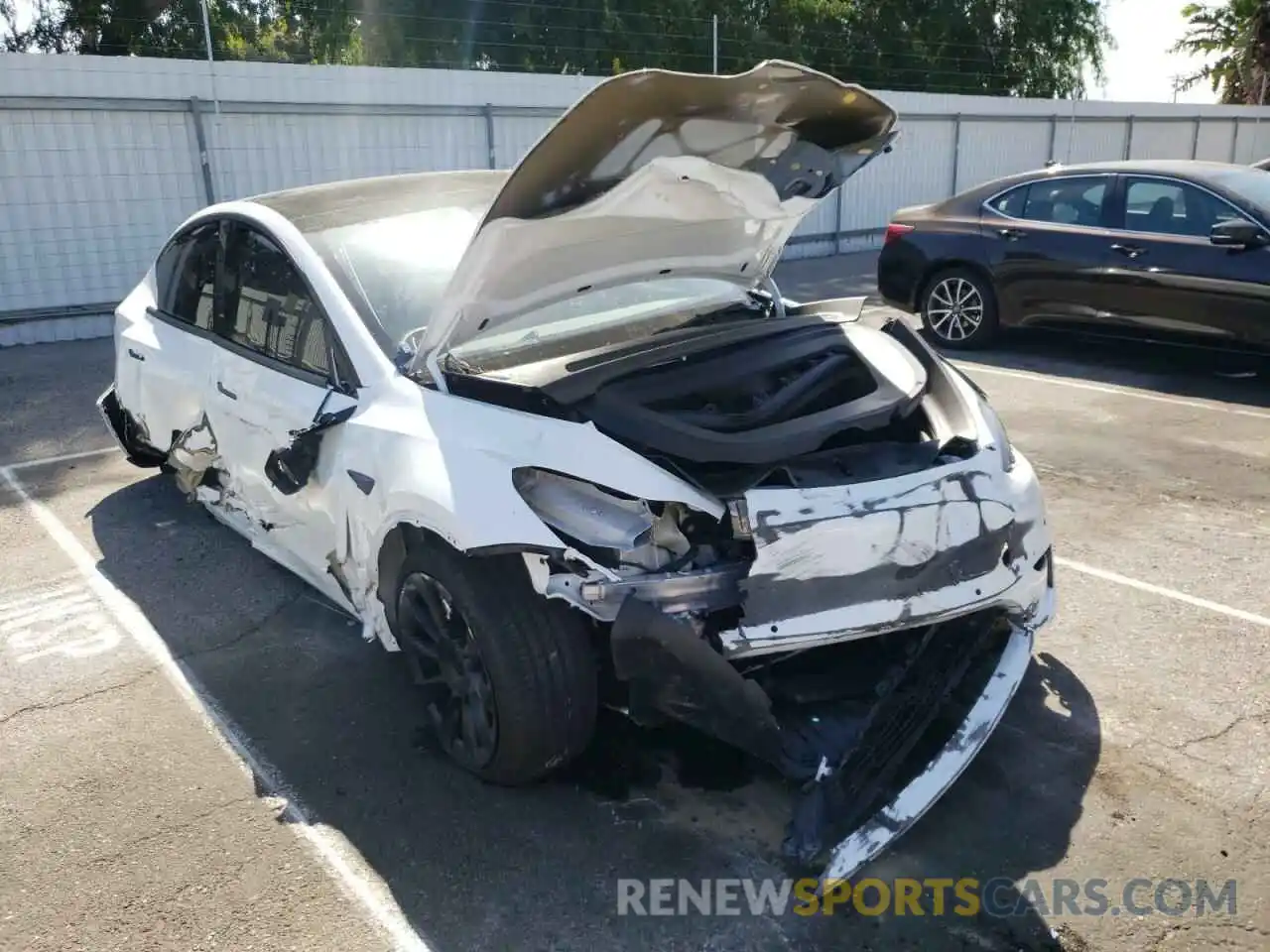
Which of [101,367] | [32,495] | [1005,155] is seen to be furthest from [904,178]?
[32,495]

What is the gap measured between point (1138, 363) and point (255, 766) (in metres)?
7.19

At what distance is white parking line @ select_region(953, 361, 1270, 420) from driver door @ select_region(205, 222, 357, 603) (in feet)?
18.5

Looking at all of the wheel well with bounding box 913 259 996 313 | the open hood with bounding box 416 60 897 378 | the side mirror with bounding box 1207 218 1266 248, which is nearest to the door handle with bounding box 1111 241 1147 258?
the side mirror with bounding box 1207 218 1266 248

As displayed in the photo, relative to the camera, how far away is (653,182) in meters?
2.98

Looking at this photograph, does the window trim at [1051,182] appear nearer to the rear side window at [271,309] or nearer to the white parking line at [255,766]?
the rear side window at [271,309]

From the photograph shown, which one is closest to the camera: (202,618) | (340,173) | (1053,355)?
(202,618)

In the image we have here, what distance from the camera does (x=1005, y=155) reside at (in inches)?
720

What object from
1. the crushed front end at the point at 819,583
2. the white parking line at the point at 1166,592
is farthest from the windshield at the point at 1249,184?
the crushed front end at the point at 819,583

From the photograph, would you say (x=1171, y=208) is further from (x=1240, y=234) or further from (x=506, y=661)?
(x=506, y=661)

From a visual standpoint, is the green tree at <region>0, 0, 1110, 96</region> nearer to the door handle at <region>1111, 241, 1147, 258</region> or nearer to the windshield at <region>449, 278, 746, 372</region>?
the door handle at <region>1111, 241, 1147, 258</region>

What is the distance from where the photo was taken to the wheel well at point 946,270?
27.1 feet

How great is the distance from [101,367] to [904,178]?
41.7ft

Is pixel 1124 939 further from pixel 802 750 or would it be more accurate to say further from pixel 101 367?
pixel 101 367

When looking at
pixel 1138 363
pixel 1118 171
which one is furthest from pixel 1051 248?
pixel 1138 363
